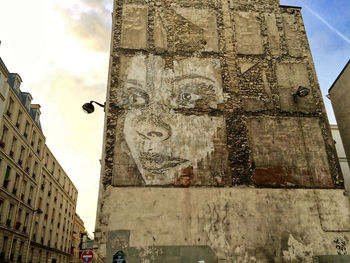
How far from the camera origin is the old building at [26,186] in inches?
839

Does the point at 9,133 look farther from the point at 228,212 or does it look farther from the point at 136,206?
the point at 228,212

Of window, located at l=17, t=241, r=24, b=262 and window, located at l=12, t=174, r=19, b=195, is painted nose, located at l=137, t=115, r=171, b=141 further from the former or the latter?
window, located at l=17, t=241, r=24, b=262

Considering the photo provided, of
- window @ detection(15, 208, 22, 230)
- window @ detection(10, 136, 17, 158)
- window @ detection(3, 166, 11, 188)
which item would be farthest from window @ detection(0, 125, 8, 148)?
window @ detection(15, 208, 22, 230)

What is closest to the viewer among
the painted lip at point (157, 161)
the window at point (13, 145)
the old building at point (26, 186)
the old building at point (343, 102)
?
the painted lip at point (157, 161)

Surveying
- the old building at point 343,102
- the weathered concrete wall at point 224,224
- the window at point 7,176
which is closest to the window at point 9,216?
the window at point 7,176

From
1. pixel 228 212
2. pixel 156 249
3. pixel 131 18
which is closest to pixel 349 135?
pixel 228 212

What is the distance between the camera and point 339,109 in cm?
1137

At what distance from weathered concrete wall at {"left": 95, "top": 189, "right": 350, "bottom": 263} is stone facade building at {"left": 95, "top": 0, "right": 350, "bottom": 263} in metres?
0.03

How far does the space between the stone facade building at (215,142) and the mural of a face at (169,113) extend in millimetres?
31

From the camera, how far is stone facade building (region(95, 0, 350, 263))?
761 cm

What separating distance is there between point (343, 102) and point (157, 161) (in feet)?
25.4

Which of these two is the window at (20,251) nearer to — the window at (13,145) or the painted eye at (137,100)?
the window at (13,145)

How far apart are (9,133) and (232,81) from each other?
1906 cm

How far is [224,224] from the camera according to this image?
7750 millimetres
